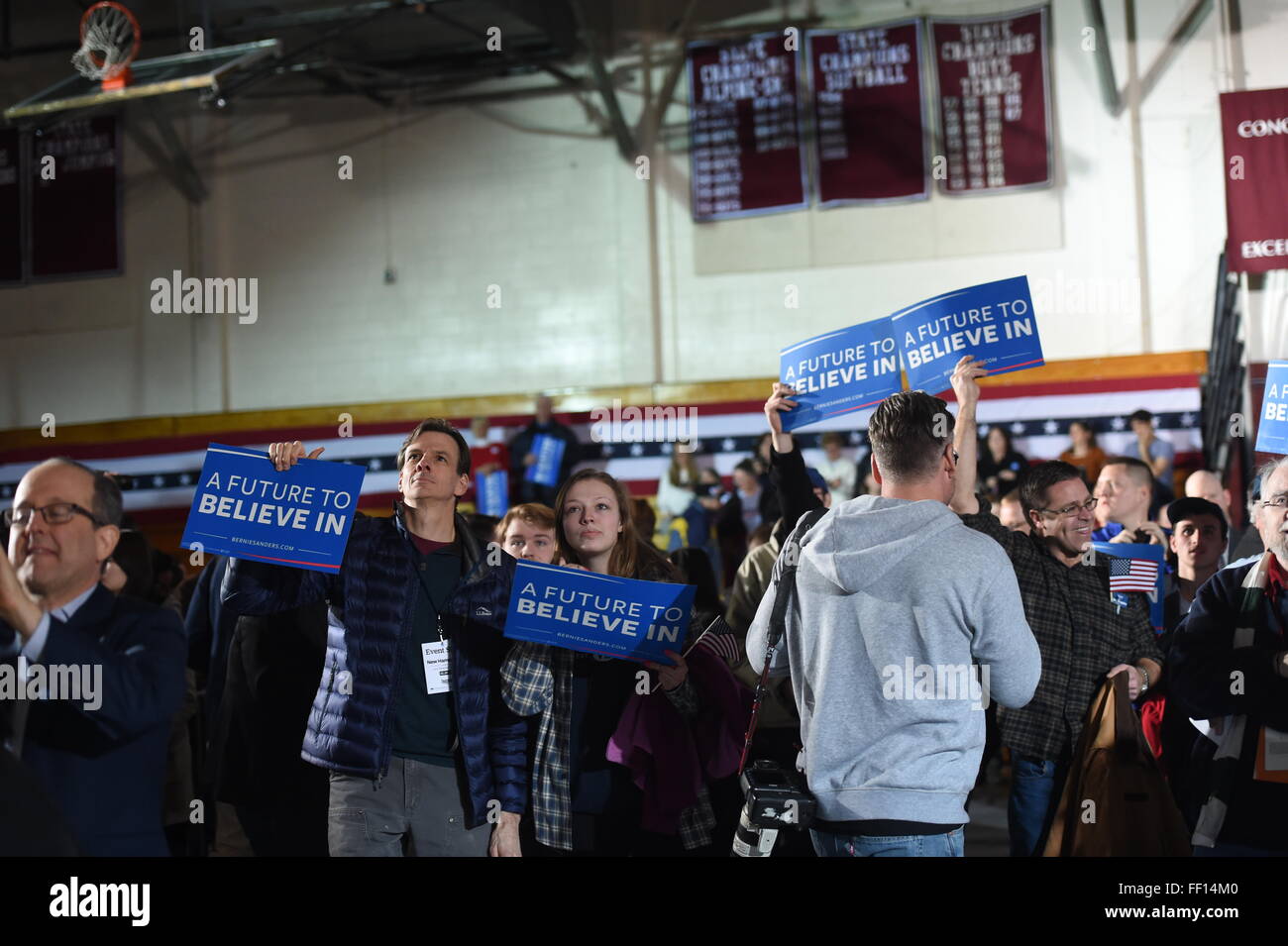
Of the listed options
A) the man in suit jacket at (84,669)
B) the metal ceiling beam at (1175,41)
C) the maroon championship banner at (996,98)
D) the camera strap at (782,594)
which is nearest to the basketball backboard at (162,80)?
the maroon championship banner at (996,98)

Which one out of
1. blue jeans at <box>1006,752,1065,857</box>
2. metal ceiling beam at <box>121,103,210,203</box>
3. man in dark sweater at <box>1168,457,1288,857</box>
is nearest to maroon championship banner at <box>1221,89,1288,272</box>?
man in dark sweater at <box>1168,457,1288,857</box>

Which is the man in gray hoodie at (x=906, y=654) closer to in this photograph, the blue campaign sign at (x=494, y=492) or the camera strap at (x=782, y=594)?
the camera strap at (x=782, y=594)

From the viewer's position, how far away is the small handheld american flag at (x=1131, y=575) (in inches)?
148

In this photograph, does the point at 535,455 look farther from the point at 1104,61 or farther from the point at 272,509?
the point at 272,509

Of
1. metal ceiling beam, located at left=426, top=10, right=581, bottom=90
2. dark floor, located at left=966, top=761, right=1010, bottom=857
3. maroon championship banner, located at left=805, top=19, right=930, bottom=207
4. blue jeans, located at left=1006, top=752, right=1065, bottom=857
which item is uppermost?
metal ceiling beam, located at left=426, top=10, right=581, bottom=90

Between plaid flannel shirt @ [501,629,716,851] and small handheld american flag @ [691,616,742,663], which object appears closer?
plaid flannel shirt @ [501,629,716,851]

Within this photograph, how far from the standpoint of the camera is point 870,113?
1122 cm

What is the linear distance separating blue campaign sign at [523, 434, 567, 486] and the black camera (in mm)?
8495

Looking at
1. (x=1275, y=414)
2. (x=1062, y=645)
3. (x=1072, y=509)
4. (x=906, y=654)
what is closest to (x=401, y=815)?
(x=906, y=654)

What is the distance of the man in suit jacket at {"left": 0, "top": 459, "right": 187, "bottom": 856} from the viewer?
2350mm

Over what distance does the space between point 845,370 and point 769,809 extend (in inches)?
75.6

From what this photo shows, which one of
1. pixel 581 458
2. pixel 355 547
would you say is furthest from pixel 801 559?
pixel 581 458

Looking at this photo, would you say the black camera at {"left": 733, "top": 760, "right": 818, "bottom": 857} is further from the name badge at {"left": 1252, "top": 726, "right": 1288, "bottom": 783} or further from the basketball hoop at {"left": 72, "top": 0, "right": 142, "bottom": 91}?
the basketball hoop at {"left": 72, "top": 0, "right": 142, "bottom": 91}
